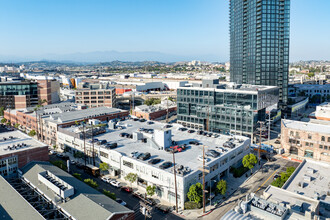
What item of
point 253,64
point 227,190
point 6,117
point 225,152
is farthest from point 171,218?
point 6,117

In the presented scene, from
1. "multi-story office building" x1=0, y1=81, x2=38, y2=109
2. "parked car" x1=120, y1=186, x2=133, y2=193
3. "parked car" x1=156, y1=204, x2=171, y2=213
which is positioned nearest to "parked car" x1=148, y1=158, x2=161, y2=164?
"parked car" x1=120, y1=186, x2=133, y2=193

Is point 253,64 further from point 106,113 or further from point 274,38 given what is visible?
point 106,113

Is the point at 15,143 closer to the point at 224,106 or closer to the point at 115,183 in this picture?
the point at 115,183

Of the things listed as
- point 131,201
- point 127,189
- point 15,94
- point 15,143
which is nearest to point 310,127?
point 127,189

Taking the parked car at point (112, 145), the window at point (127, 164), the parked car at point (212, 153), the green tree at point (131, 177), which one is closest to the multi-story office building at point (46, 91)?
the parked car at point (112, 145)

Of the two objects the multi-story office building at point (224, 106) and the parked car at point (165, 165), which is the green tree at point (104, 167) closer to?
the parked car at point (165, 165)
